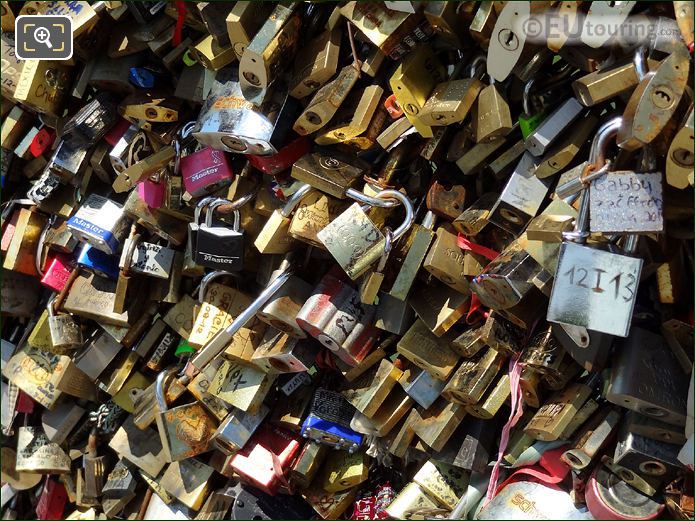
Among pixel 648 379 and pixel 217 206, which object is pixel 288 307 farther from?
pixel 648 379

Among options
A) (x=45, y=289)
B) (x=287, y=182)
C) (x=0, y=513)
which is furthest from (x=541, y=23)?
(x=0, y=513)

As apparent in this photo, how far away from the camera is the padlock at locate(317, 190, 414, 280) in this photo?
2189mm

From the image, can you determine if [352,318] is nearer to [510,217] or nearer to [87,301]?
[510,217]

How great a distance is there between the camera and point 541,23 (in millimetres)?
1969

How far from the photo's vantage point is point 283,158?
2.44 metres

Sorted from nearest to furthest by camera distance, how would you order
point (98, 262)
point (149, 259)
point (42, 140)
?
point (149, 259) → point (98, 262) → point (42, 140)

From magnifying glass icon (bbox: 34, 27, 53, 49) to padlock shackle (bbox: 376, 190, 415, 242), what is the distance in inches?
44.2

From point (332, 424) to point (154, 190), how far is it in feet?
2.73

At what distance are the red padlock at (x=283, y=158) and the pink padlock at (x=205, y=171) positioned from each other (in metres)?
0.14

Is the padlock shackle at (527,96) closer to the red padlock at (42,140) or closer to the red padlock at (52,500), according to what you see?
the red padlock at (42,140)

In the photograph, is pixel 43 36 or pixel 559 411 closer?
pixel 559 411

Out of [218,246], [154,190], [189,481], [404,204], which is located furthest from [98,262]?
[404,204]

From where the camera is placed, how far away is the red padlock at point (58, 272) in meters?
2.97

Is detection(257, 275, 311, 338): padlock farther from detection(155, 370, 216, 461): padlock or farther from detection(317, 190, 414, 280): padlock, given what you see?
detection(155, 370, 216, 461): padlock
